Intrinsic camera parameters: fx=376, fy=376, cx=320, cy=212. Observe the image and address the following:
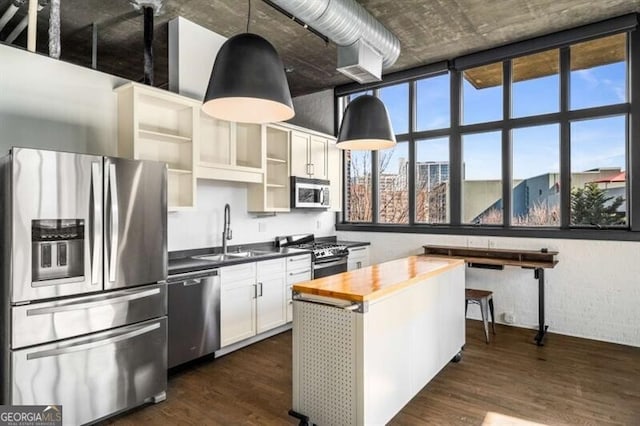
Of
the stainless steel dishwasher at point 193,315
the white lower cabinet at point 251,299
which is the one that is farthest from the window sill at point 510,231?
the stainless steel dishwasher at point 193,315

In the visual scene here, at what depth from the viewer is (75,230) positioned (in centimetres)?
238

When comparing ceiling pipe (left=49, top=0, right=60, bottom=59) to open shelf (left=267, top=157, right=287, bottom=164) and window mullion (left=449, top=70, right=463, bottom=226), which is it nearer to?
open shelf (left=267, top=157, right=287, bottom=164)

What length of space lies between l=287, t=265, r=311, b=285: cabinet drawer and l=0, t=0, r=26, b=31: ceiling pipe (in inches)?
142

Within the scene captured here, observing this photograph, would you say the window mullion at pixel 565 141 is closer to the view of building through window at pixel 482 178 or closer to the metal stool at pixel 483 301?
the view of building through window at pixel 482 178

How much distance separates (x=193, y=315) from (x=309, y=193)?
7.66 feet

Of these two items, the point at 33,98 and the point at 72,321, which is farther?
the point at 33,98

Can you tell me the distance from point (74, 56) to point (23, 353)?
3841 mm

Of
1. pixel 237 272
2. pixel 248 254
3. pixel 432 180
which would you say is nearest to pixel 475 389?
pixel 237 272

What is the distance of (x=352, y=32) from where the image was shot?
3330mm

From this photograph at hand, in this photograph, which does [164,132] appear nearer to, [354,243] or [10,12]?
[10,12]

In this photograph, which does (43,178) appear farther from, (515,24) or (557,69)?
(557,69)

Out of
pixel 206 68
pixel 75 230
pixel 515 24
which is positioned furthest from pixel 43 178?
pixel 515 24

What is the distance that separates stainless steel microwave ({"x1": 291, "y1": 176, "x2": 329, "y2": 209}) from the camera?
4.84 m

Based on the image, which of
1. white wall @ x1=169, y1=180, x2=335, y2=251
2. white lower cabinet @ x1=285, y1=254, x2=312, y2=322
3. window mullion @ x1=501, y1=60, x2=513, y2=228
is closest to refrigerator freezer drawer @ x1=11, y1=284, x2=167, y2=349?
white wall @ x1=169, y1=180, x2=335, y2=251
